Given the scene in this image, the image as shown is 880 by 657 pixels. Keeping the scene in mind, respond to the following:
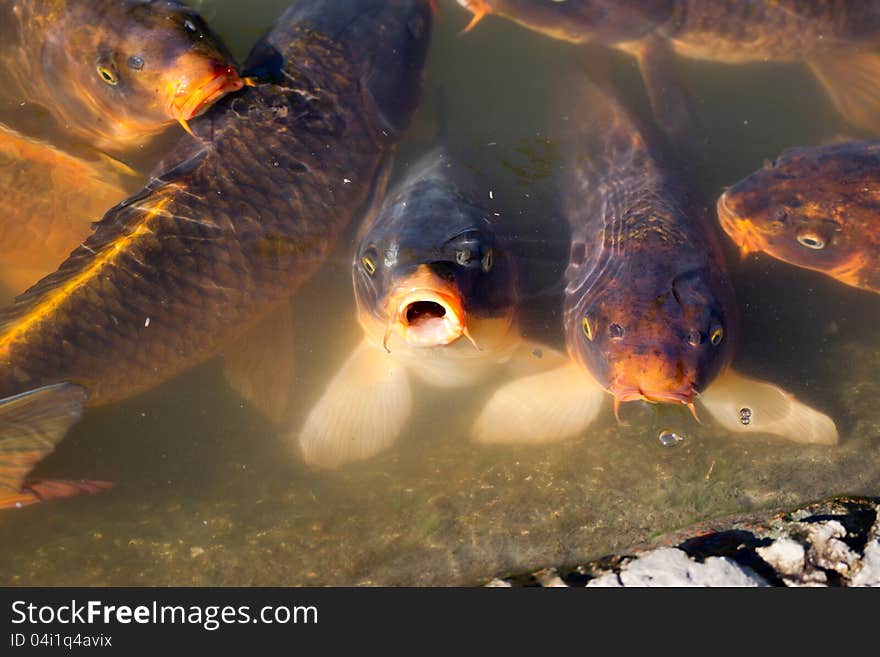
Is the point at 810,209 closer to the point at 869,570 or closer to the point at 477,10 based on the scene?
the point at 869,570

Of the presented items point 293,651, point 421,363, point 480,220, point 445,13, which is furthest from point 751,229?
point 293,651

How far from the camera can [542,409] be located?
3836mm

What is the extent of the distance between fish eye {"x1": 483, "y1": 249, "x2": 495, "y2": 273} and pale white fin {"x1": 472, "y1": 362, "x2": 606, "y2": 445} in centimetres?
77

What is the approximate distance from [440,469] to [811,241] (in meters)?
2.43

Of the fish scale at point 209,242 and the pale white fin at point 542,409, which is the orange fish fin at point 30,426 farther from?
the pale white fin at point 542,409

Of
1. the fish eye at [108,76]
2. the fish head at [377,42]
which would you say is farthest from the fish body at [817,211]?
the fish eye at [108,76]

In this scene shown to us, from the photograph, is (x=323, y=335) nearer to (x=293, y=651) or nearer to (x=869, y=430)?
(x=293, y=651)

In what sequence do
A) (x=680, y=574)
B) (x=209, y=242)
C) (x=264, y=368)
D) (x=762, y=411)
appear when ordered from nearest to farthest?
(x=680, y=574) < (x=762, y=411) < (x=209, y=242) < (x=264, y=368)

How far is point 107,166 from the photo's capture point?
4.46 metres

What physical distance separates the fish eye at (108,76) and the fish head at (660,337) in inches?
113

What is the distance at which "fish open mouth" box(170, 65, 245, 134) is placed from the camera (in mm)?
3814

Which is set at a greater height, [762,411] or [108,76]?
[108,76]

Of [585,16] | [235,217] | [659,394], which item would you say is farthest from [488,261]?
[585,16]

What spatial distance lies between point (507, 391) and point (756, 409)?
1.26 m
